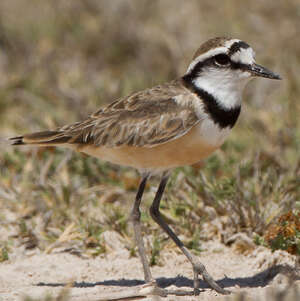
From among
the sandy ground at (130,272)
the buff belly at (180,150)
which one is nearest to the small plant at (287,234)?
the sandy ground at (130,272)

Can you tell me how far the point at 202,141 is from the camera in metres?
4.10

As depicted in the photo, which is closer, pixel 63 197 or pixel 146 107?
pixel 146 107

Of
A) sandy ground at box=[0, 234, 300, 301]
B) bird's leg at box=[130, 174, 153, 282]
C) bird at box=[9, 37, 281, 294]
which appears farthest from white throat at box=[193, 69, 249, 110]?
sandy ground at box=[0, 234, 300, 301]

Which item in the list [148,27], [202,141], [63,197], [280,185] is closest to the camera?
[202,141]

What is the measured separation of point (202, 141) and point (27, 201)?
6.63 ft

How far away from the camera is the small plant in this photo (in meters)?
4.33

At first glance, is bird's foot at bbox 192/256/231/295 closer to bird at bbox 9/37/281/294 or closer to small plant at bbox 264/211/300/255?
bird at bbox 9/37/281/294

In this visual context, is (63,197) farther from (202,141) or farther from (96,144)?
(202,141)

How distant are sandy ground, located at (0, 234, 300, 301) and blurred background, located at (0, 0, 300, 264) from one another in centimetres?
12

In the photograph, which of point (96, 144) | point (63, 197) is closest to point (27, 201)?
point (63, 197)

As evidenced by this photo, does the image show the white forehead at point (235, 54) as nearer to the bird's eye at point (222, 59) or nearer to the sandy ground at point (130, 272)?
the bird's eye at point (222, 59)

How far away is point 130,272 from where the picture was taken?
15.3 ft

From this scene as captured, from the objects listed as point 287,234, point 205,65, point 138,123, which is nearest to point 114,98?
point 138,123

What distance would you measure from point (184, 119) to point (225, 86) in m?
0.36
